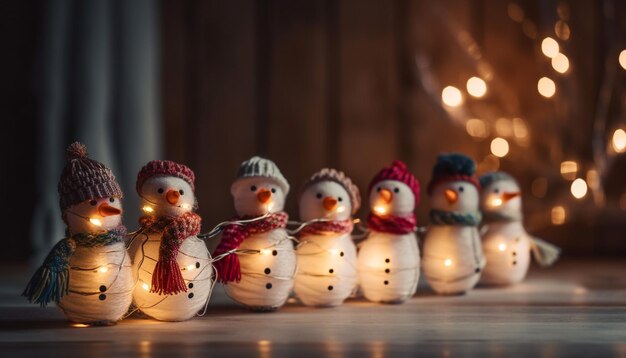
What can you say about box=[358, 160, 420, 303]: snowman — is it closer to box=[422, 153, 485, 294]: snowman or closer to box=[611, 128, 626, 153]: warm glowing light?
box=[422, 153, 485, 294]: snowman

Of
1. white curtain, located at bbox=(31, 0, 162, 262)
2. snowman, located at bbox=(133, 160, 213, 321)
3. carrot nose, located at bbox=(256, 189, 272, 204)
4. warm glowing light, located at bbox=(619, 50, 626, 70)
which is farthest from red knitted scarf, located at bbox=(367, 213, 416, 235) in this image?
warm glowing light, located at bbox=(619, 50, 626, 70)

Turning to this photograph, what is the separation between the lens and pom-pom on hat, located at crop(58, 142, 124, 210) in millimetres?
1171

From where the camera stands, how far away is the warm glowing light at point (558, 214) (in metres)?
2.00

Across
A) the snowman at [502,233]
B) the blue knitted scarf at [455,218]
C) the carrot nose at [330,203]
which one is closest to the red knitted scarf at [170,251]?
the carrot nose at [330,203]

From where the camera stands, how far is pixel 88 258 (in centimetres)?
117

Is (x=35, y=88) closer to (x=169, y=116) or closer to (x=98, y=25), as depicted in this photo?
(x=98, y=25)

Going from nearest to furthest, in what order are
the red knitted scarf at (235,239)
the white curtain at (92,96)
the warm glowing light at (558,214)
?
the red knitted scarf at (235,239) < the white curtain at (92,96) < the warm glowing light at (558,214)

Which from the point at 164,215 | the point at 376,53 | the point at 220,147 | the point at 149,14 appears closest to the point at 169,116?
the point at 220,147

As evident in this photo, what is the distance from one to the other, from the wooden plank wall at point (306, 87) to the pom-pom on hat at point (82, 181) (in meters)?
0.99

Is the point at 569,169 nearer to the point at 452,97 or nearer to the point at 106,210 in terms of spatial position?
the point at 452,97

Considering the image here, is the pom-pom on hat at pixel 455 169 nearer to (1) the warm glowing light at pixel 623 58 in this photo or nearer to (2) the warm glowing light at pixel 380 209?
(2) the warm glowing light at pixel 380 209

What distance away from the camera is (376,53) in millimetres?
2188

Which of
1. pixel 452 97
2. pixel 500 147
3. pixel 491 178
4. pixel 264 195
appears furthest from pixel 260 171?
pixel 500 147

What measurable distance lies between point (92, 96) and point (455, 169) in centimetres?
91
